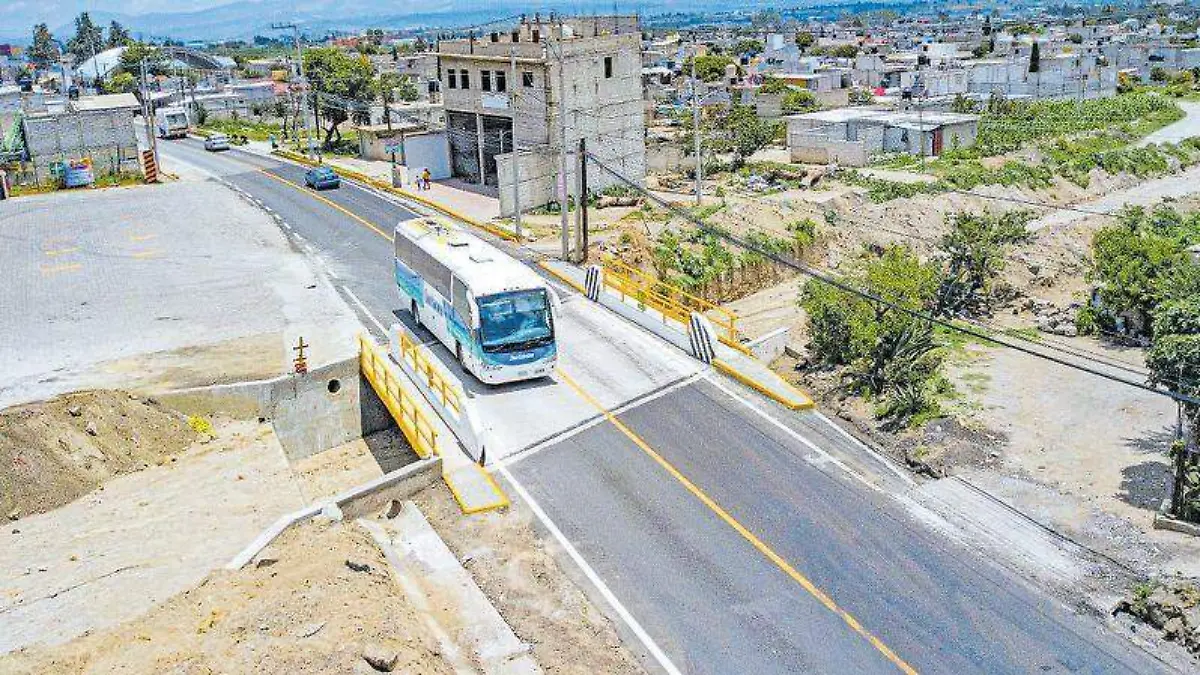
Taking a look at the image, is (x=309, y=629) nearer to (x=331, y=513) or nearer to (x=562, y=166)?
(x=331, y=513)

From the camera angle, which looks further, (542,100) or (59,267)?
(542,100)

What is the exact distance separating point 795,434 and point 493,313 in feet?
23.6

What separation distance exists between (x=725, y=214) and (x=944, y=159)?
26037 millimetres

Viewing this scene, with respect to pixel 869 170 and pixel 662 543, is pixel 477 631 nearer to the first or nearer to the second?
pixel 662 543

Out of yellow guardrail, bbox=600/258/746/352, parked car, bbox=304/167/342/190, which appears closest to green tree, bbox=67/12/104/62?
parked car, bbox=304/167/342/190

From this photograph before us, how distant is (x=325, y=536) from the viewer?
16.8m

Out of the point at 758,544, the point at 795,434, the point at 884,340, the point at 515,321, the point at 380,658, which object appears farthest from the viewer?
the point at 884,340

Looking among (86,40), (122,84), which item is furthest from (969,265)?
(86,40)

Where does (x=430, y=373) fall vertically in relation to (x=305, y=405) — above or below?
above

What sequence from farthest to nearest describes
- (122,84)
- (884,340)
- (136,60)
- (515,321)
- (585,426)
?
(136,60) → (122,84) → (884,340) → (515,321) → (585,426)

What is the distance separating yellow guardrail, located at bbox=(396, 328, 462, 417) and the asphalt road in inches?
52.9

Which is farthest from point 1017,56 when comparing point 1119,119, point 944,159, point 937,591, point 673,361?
point 937,591

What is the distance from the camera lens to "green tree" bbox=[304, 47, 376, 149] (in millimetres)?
65438

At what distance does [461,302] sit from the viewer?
23.4 metres
